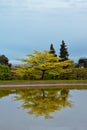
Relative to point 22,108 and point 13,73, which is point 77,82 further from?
point 22,108

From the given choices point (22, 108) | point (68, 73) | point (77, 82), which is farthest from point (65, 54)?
point (22, 108)

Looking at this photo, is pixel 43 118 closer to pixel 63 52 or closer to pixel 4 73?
pixel 4 73

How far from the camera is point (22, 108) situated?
529 inches

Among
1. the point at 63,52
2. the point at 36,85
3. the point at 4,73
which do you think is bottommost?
the point at 36,85

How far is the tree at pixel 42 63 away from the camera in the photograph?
31.9 m

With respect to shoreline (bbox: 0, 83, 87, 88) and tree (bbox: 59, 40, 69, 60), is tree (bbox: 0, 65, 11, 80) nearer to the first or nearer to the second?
shoreline (bbox: 0, 83, 87, 88)

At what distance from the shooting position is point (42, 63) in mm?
32219

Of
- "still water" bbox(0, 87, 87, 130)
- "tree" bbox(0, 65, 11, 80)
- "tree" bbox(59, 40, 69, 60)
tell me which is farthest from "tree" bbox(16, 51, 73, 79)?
"still water" bbox(0, 87, 87, 130)

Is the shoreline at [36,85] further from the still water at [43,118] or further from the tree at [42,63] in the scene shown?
the still water at [43,118]

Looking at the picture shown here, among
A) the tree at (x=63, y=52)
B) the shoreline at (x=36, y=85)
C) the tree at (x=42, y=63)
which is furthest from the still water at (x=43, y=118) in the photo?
the tree at (x=63, y=52)

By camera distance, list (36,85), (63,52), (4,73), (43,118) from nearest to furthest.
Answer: (43,118)
(36,85)
(4,73)
(63,52)

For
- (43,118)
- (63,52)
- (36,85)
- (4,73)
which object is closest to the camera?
(43,118)

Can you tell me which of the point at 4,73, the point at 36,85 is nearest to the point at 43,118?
the point at 36,85

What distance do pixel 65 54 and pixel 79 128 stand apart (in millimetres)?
31229
